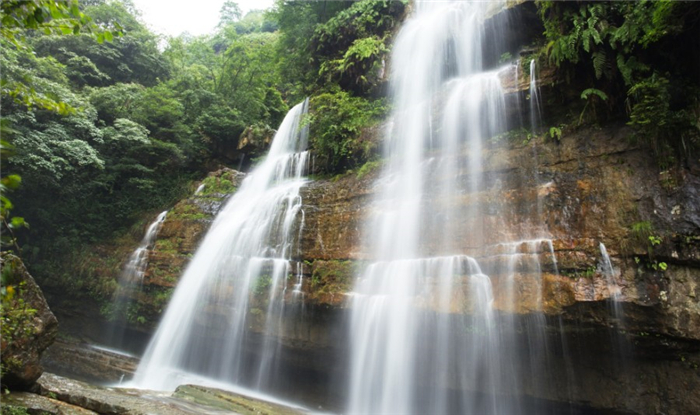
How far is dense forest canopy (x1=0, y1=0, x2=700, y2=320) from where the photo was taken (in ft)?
21.0

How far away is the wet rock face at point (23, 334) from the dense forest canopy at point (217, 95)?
2125 millimetres

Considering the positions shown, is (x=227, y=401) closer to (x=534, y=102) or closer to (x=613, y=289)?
(x=613, y=289)

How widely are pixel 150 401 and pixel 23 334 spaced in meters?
2.04

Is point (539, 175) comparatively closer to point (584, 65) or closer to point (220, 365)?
point (584, 65)

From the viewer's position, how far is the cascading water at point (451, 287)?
6427 millimetres

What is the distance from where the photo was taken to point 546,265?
6430 mm

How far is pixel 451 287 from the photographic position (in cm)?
693

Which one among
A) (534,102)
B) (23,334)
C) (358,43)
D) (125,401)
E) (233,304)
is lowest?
(125,401)

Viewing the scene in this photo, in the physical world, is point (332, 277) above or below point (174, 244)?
below

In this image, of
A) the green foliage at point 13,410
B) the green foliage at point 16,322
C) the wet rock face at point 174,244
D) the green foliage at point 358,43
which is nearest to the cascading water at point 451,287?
the green foliage at point 358,43

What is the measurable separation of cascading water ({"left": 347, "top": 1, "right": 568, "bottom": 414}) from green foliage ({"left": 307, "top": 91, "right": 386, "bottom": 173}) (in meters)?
1.76

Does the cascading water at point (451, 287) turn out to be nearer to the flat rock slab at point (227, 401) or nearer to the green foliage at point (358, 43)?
the flat rock slab at point (227, 401)

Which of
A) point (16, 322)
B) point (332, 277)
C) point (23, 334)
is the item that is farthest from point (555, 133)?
point (23, 334)

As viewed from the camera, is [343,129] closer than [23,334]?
No
